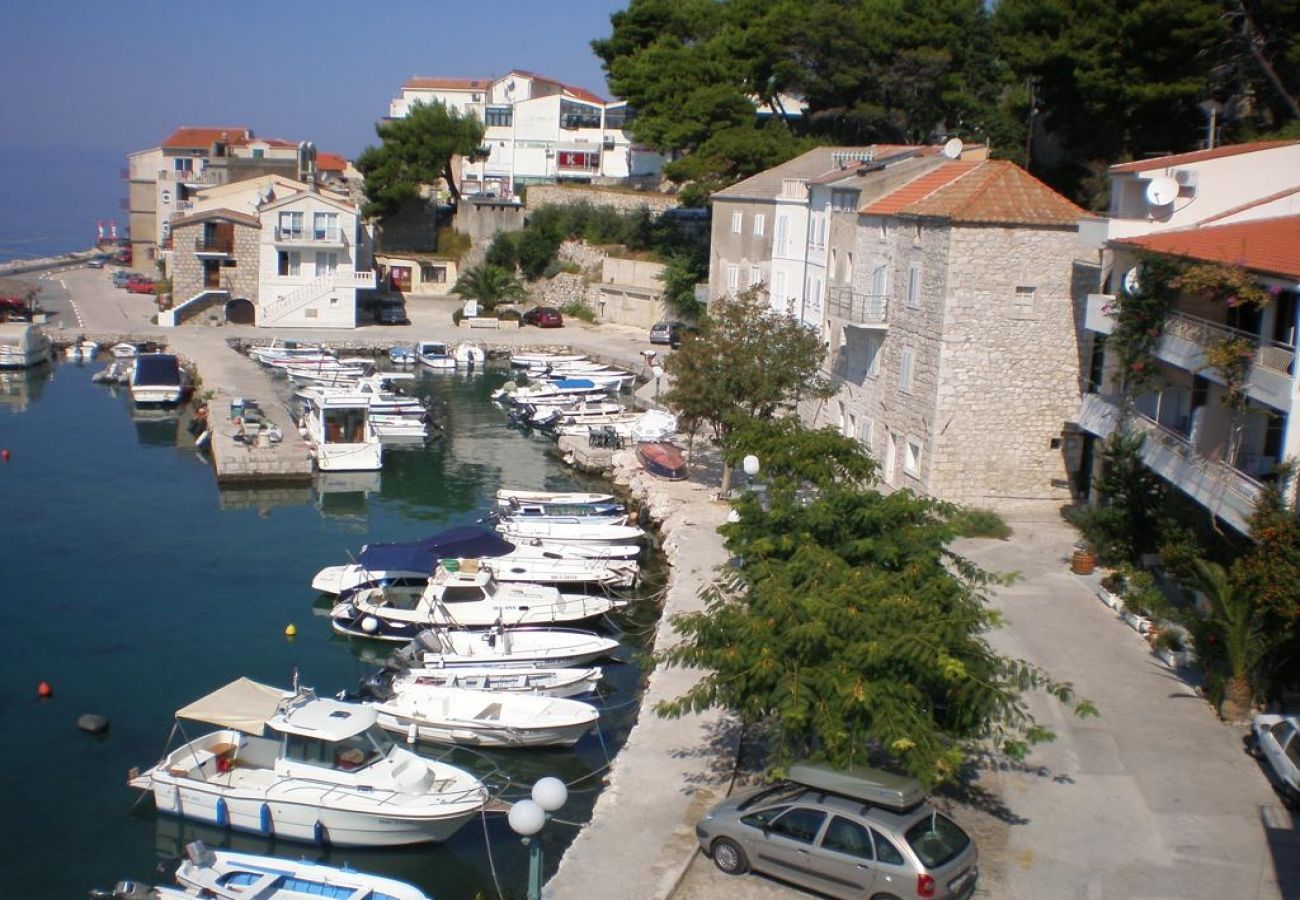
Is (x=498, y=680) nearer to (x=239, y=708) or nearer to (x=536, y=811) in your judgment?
(x=239, y=708)

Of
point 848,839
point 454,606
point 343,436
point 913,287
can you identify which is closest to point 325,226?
point 343,436

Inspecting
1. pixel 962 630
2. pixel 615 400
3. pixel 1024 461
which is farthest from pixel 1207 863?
pixel 615 400

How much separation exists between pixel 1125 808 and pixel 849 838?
4652 mm

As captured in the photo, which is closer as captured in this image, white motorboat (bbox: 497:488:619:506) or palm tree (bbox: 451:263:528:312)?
white motorboat (bbox: 497:488:619:506)

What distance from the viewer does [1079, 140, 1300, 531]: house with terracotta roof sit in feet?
64.7

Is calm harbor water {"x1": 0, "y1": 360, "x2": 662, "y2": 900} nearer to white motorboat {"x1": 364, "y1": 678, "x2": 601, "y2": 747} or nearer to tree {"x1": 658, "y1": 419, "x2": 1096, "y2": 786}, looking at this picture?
white motorboat {"x1": 364, "y1": 678, "x2": 601, "y2": 747}

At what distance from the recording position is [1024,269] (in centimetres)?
2841

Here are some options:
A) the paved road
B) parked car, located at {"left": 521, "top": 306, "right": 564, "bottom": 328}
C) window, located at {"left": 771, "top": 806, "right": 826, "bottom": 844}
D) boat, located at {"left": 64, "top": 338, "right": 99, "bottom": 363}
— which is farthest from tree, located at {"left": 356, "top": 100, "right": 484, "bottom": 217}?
window, located at {"left": 771, "top": 806, "right": 826, "bottom": 844}

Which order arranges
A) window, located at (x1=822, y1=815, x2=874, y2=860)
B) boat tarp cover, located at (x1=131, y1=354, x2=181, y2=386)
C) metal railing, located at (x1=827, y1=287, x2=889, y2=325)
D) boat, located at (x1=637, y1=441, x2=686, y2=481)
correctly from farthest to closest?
1. boat tarp cover, located at (x1=131, y1=354, x2=181, y2=386)
2. boat, located at (x1=637, y1=441, x2=686, y2=481)
3. metal railing, located at (x1=827, y1=287, x2=889, y2=325)
4. window, located at (x1=822, y1=815, x2=874, y2=860)

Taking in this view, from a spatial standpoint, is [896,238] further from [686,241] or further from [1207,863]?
[686,241]

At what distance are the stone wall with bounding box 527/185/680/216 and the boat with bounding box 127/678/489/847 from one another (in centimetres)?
5378

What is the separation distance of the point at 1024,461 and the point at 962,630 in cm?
1656

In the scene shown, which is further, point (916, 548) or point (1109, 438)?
point (1109, 438)

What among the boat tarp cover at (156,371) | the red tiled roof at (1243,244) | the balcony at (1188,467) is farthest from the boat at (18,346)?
the red tiled roof at (1243,244)
